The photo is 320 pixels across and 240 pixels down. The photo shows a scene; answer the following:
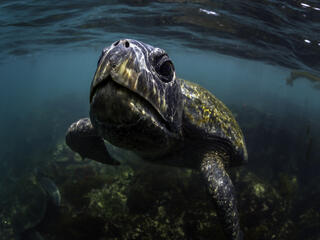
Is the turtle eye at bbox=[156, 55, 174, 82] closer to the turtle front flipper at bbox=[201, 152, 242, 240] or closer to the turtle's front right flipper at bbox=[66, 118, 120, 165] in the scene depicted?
the turtle front flipper at bbox=[201, 152, 242, 240]

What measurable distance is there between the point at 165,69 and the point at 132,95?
60cm

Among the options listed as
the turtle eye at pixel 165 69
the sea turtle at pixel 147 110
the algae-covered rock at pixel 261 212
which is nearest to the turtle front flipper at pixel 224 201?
the sea turtle at pixel 147 110

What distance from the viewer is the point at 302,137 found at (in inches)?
565

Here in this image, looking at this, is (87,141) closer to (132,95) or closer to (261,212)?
(132,95)

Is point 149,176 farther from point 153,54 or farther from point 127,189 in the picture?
point 153,54

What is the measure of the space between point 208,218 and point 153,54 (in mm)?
3313

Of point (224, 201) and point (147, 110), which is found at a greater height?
point (147, 110)

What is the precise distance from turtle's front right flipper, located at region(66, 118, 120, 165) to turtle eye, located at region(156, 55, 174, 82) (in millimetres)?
2106

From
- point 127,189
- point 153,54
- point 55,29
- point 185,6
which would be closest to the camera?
point 153,54

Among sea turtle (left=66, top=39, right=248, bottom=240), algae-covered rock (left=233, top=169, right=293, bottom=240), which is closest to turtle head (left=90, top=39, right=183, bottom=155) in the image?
sea turtle (left=66, top=39, right=248, bottom=240)

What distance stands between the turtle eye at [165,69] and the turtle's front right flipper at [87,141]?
2.11 m

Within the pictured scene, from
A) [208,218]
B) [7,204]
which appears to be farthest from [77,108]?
[208,218]

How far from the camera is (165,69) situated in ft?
7.14

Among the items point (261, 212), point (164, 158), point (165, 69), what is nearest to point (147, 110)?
point (165, 69)
